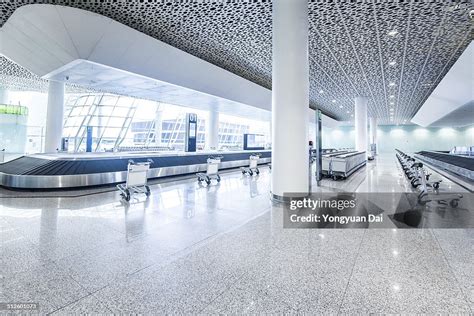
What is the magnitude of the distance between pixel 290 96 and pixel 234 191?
11.5ft

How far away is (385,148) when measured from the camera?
151 feet

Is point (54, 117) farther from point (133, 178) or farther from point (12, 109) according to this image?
point (133, 178)

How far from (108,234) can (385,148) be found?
172 ft

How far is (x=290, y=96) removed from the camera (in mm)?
5785

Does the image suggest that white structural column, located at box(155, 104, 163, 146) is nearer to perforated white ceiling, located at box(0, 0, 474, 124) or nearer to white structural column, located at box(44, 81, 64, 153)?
white structural column, located at box(44, 81, 64, 153)

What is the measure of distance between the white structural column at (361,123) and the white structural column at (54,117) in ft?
70.1

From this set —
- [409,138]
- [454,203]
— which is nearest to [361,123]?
[454,203]

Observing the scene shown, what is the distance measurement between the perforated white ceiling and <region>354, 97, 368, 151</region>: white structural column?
5.80 meters

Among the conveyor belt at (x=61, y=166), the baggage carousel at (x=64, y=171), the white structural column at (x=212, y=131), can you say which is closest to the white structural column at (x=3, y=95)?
the baggage carousel at (x=64, y=171)

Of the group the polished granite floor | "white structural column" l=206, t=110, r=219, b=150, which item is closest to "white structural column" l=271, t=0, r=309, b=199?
the polished granite floor

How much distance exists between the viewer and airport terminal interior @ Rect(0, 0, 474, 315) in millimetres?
2289

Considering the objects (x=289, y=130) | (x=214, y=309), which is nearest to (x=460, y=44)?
(x=289, y=130)

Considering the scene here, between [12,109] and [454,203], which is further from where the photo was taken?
[12,109]

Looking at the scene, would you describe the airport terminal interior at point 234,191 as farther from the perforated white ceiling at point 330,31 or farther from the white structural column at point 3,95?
the white structural column at point 3,95
